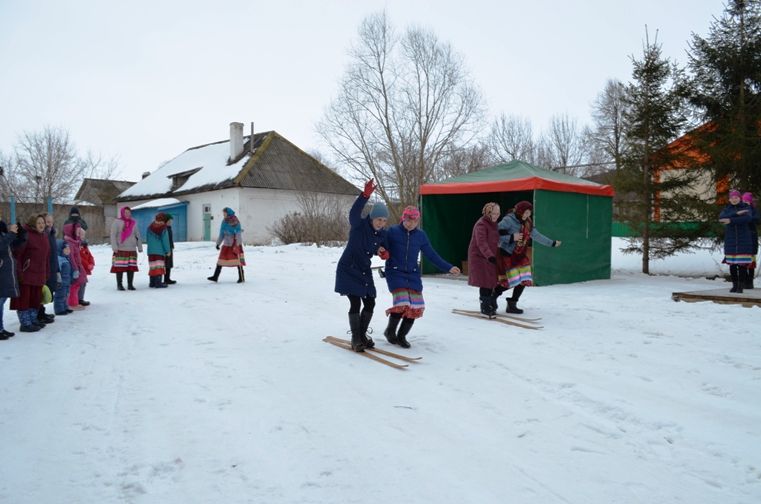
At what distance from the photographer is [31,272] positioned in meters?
6.47

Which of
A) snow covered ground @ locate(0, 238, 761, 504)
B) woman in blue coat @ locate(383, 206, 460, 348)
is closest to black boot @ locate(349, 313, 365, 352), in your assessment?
snow covered ground @ locate(0, 238, 761, 504)

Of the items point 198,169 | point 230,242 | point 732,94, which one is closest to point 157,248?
point 230,242

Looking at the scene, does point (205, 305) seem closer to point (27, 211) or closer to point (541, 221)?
point (541, 221)

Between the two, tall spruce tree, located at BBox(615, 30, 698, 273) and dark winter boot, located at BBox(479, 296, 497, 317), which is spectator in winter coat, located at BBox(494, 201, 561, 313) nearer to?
dark winter boot, located at BBox(479, 296, 497, 317)

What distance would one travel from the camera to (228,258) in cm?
1152

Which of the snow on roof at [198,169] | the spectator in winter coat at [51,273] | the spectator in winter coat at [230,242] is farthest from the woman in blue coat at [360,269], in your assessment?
the snow on roof at [198,169]

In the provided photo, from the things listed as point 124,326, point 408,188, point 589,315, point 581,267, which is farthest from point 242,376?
point 408,188

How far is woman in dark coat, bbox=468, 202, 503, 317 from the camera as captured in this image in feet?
23.2

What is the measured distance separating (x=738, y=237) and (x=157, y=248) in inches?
421

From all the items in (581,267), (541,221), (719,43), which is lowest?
(581,267)

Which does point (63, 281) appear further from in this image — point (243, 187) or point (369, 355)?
point (243, 187)

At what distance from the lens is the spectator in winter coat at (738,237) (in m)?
9.28

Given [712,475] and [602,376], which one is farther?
[602,376]

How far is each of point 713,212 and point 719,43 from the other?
4078 mm
